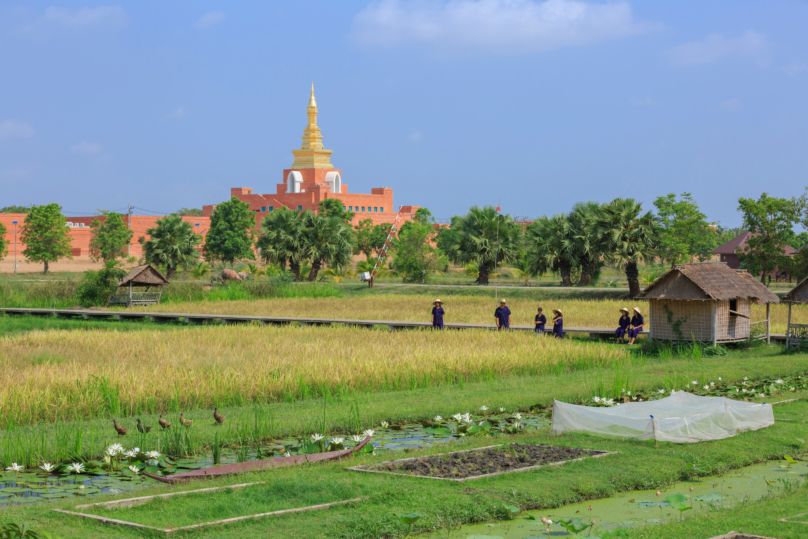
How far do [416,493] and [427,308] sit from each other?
25812 mm

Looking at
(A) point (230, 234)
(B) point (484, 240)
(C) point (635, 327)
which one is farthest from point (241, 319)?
(A) point (230, 234)

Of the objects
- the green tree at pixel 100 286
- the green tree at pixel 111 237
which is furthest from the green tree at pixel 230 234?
the green tree at pixel 100 286

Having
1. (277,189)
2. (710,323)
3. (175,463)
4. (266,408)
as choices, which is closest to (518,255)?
(710,323)

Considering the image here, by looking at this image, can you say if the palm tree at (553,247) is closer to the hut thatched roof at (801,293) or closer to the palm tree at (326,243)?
the palm tree at (326,243)

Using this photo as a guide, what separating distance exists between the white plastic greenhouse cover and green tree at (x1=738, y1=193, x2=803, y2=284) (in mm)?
31757

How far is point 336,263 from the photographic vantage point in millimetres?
49094

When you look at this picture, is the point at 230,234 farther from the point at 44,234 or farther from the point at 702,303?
the point at 702,303

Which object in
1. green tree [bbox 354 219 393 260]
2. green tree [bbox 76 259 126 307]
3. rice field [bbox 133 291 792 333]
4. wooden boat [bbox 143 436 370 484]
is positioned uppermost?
green tree [bbox 354 219 393 260]

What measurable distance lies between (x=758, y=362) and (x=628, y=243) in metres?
20.0

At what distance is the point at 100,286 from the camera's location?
36562 millimetres

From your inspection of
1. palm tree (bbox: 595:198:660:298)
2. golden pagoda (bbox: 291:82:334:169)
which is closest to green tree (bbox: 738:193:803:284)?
palm tree (bbox: 595:198:660:298)

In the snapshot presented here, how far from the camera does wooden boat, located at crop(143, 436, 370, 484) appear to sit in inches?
298

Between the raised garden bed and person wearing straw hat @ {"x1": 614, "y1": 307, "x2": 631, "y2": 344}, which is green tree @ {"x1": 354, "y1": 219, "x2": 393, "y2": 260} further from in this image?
the raised garden bed

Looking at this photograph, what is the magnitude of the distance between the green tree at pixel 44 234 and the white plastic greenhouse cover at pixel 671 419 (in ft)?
217
